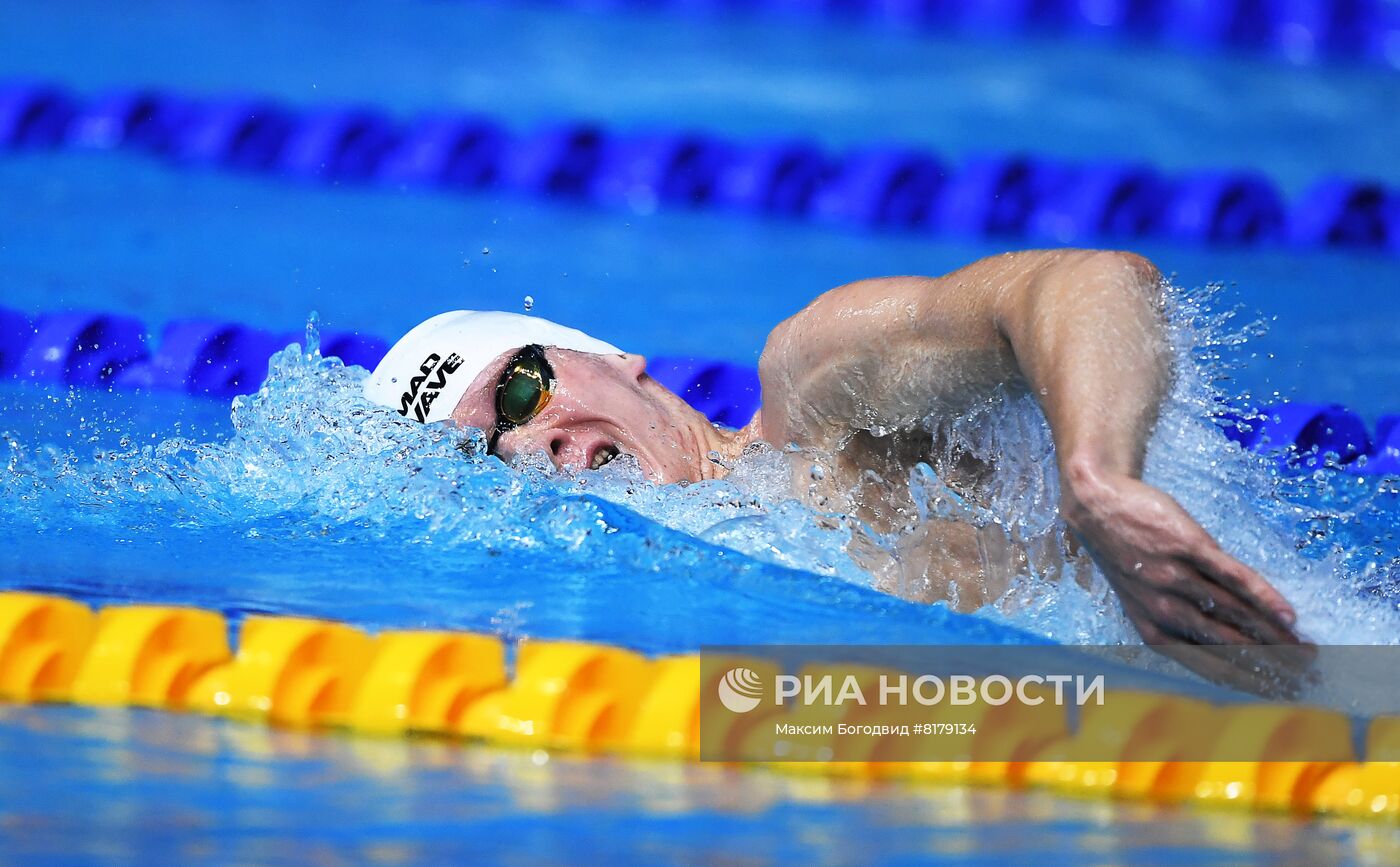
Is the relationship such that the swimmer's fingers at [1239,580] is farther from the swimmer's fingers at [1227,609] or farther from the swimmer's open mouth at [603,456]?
Answer: the swimmer's open mouth at [603,456]

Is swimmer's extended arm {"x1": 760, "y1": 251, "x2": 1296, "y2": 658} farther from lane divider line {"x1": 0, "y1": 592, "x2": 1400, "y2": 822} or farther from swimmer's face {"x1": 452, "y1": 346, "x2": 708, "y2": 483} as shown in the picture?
lane divider line {"x1": 0, "y1": 592, "x2": 1400, "y2": 822}

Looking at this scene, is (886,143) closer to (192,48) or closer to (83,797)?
(192,48)

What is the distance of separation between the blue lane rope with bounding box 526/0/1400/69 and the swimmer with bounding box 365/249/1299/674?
4486 mm

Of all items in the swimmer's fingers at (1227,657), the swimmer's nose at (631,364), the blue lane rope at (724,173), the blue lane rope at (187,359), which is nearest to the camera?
the swimmer's fingers at (1227,657)

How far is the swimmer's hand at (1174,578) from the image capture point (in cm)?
161

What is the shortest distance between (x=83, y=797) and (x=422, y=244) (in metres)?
3.30

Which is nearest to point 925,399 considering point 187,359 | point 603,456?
point 603,456

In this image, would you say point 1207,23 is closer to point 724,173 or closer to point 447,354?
point 724,173

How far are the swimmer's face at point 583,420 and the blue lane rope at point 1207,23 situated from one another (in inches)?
182

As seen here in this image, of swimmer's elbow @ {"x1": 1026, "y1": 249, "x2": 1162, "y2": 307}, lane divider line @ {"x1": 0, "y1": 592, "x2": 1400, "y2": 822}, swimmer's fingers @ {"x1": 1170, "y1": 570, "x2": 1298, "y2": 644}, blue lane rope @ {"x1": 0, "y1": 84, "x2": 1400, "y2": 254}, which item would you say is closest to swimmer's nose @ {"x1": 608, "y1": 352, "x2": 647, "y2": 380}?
lane divider line @ {"x1": 0, "y1": 592, "x2": 1400, "y2": 822}

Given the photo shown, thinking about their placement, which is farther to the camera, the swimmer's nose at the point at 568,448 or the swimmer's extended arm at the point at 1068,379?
the swimmer's nose at the point at 568,448

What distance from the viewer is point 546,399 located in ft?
8.55

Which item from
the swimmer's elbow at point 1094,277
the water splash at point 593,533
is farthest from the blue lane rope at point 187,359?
the swimmer's elbow at point 1094,277

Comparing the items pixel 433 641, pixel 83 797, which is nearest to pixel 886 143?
pixel 433 641
